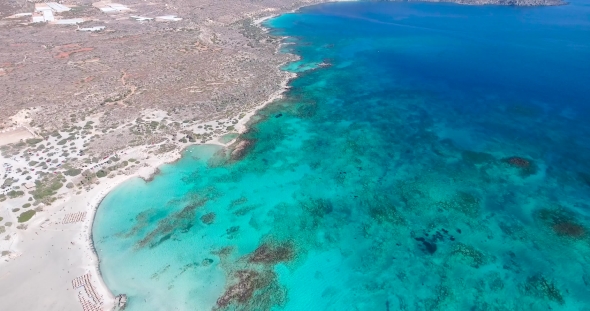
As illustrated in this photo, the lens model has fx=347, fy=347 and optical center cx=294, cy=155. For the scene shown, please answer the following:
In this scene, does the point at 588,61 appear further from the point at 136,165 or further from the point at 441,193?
the point at 136,165

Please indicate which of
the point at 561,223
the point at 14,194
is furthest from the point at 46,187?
the point at 561,223

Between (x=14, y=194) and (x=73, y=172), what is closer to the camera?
(x=14, y=194)

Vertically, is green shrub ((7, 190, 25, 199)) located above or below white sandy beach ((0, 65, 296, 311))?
above

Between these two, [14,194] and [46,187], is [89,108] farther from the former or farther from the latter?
[14,194]

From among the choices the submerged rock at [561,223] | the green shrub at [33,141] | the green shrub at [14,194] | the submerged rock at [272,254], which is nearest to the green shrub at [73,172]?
the green shrub at [14,194]

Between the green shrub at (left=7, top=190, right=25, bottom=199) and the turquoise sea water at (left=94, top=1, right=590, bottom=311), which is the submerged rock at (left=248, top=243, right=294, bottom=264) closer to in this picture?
the turquoise sea water at (left=94, top=1, right=590, bottom=311)

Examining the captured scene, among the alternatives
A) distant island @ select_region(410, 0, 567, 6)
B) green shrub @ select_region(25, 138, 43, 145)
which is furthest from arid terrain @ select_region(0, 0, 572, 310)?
distant island @ select_region(410, 0, 567, 6)

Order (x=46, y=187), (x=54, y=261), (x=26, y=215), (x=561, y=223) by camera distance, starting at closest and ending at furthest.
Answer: (x=54, y=261) → (x=26, y=215) → (x=561, y=223) → (x=46, y=187)
